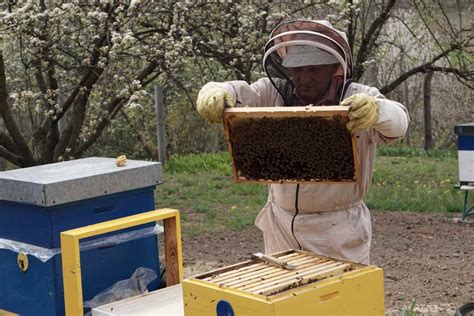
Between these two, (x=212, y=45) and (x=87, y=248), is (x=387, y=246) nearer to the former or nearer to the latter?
(x=212, y=45)

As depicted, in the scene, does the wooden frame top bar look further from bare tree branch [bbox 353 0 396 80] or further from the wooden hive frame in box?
bare tree branch [bbox 353 0 396 80]

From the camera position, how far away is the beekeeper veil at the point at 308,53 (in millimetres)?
2809

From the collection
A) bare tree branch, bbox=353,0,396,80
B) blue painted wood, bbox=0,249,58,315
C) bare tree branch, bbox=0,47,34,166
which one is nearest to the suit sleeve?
blue painted wood, bbox=0,249,58,315

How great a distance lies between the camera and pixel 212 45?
267 inches

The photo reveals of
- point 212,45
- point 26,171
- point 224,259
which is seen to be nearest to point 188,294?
point 26,171

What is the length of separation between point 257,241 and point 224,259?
57 cm

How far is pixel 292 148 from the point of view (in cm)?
287

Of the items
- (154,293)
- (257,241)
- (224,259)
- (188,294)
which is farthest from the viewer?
(257,241)

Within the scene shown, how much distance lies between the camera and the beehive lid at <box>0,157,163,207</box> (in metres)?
2.80

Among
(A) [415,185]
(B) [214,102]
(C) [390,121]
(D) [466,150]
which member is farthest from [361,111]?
(A) [415,185]

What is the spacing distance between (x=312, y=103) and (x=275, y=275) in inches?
31.8

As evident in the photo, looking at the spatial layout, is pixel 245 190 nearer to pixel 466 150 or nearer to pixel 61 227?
pixel 466 150

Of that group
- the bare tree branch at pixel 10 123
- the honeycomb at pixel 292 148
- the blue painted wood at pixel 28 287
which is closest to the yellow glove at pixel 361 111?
the honeycomb at pixel 292 148

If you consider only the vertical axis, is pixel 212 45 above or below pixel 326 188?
above
